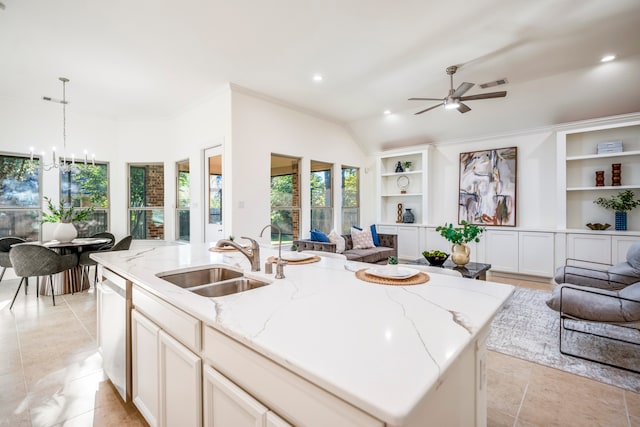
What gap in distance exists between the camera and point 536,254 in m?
4.85

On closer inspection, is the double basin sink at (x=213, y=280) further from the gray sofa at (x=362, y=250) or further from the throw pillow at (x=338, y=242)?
the throw pillow at (x=338, y=242)

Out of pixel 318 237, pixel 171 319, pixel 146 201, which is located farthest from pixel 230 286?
pixel 146 201

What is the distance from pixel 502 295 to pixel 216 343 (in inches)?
47.7

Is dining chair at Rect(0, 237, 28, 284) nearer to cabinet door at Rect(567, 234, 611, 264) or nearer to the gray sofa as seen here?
the gray sofa

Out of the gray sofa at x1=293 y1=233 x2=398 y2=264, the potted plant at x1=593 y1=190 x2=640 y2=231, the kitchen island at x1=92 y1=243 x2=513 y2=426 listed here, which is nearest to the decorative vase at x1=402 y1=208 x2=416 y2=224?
the gray sofa at x1=293 y1=233 x2=398 y2=264

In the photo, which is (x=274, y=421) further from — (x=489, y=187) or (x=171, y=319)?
(x=489, y=187)

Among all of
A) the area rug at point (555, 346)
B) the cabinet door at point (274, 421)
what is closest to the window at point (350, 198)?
the area rug at point (555, 346)

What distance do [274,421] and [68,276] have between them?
15.8ft

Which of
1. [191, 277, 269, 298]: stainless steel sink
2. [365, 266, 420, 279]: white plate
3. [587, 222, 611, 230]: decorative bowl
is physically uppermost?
[587, 222, 611, 230]: decorative bowl

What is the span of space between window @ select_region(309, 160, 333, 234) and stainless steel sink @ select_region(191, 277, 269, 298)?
A: 4.00m

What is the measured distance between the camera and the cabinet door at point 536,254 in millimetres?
4727

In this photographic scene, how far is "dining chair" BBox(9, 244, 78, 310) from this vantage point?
3596 mm

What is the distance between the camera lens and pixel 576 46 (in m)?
3.32

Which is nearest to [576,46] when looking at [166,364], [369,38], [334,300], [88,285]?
[369,38]
